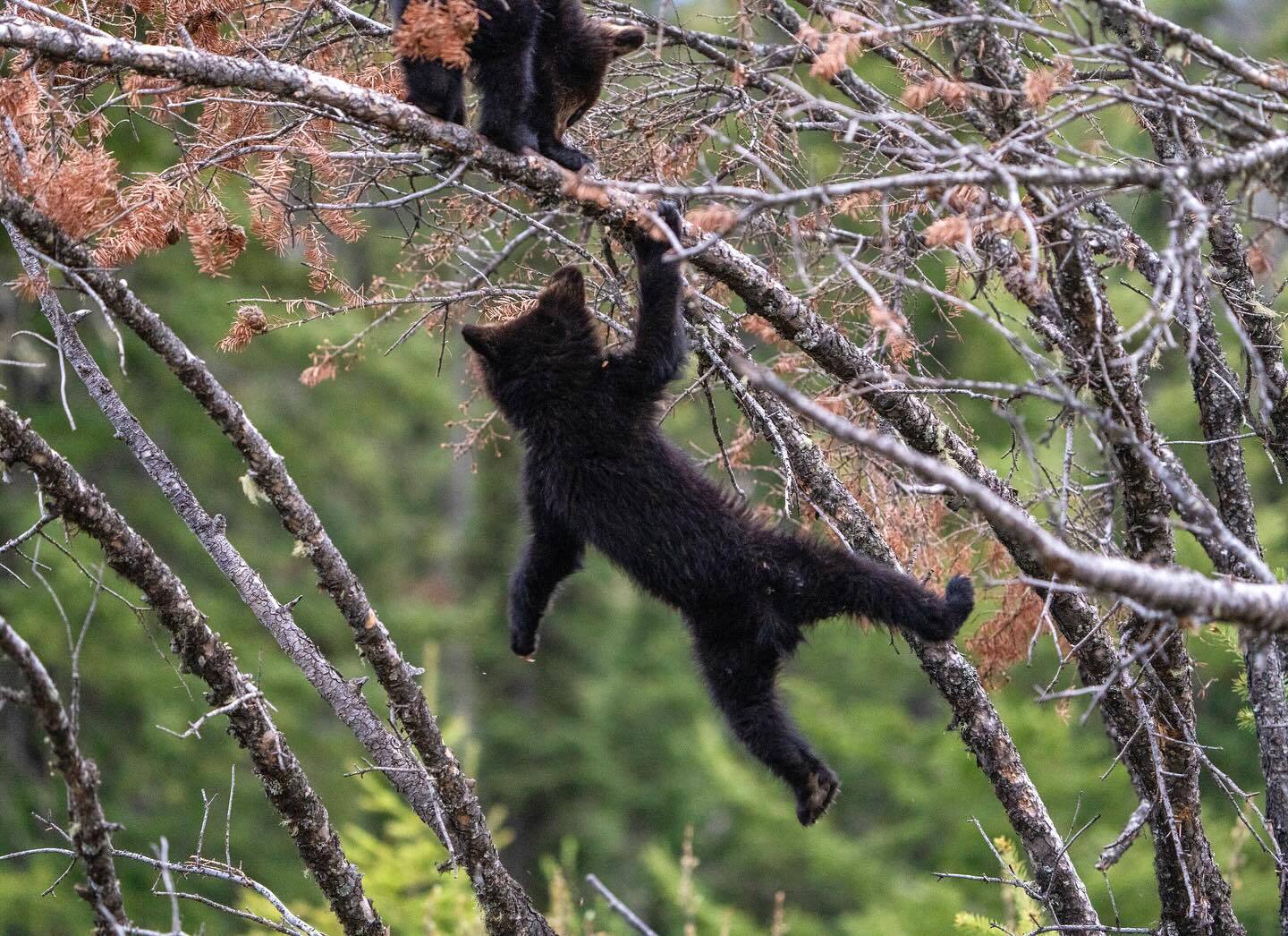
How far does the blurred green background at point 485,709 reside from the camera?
12.8 m

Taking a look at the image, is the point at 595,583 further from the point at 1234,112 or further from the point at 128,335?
the point at 1234,112

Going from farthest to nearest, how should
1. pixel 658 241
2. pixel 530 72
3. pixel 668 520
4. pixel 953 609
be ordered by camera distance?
1. pixel 668 520
2. pixel 530 72
3. pixel 953 609
4. pixel 658 241

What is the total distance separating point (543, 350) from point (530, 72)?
44.4 inches

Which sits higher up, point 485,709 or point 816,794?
point 816,794

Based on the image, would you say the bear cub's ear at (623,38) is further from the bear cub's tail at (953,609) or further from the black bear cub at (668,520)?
the bear cub's tail at (953,609)

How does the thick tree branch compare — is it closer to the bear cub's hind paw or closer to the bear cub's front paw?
the bear cub's front paw

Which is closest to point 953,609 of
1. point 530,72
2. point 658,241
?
point 658,241

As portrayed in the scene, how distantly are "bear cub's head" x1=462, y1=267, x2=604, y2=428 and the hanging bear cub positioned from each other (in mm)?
603

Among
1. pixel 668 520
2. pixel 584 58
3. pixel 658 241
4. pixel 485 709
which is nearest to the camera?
pixel 658 241

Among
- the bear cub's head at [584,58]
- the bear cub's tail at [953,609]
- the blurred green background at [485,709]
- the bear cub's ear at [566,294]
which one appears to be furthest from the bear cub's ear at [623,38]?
the blurred green background at [485,709]

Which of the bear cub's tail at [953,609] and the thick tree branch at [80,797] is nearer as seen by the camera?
the thick tree branch at [80,797]

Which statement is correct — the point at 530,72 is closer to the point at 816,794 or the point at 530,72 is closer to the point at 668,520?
the point at 668,520

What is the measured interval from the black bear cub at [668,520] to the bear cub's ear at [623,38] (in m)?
0.97

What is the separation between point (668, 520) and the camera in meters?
5.05
